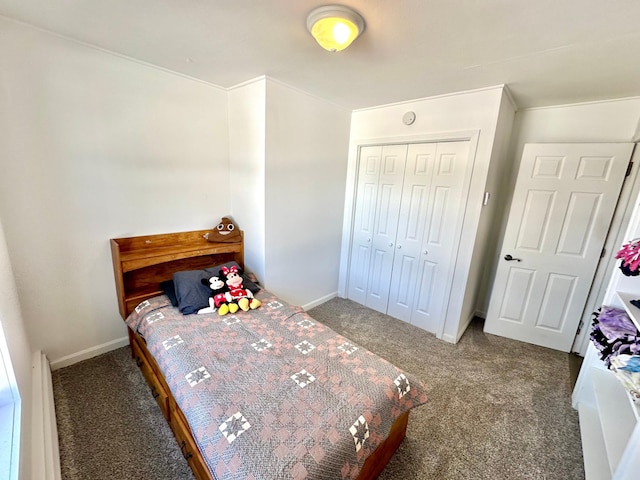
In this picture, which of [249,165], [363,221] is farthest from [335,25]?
[363,221]

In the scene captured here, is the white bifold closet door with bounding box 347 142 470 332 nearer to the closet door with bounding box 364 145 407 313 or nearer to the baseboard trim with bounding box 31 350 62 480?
the closet door with bounding box 364 145 407 313

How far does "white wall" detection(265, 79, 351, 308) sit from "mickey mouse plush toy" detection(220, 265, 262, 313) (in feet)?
1.44

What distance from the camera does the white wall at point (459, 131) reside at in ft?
7.07

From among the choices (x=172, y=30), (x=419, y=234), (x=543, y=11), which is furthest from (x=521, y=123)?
(x=172, y=30)

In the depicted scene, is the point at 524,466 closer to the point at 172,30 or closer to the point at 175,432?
the point at 175,432

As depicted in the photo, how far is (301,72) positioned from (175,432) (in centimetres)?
255

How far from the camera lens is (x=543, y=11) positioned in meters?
1.19

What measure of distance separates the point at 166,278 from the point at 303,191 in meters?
1.51

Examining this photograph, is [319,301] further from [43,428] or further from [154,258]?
[43,428]

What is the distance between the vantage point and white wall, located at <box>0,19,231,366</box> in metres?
1.61

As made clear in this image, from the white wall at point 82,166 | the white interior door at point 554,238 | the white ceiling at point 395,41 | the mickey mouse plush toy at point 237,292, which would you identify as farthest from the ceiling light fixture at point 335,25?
the white interior door at point 554,238

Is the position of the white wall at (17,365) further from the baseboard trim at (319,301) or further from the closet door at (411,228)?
the closet door at (411,228)

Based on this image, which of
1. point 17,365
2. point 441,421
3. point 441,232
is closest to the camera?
point 17,365

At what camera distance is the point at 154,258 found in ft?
6.75
